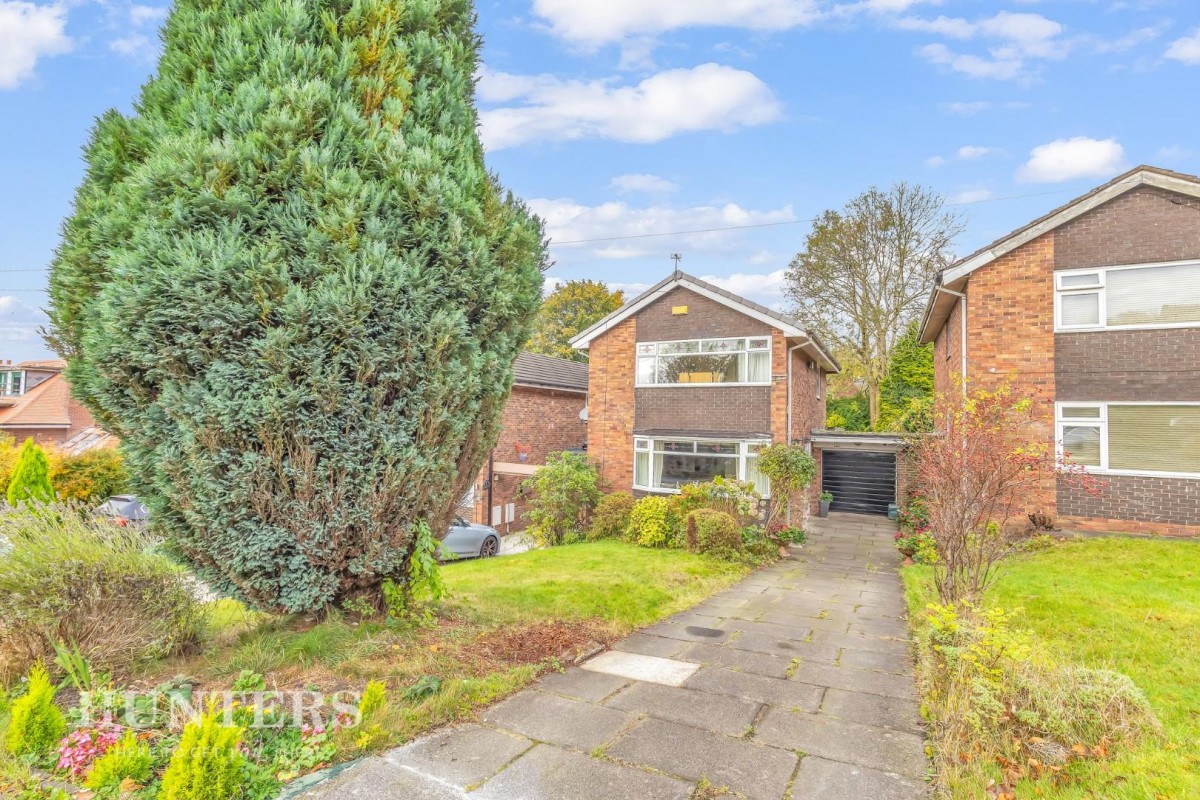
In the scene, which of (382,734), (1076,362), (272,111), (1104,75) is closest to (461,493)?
(382,734)

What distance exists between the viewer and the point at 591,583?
→ 8.09 m

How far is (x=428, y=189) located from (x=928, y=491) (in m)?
6.57

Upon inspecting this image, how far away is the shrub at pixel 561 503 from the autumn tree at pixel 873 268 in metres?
14.6

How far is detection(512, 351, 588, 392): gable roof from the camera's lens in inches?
722

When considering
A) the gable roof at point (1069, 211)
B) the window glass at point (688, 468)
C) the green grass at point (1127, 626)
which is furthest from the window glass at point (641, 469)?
the gable roof at point (1069, 211)

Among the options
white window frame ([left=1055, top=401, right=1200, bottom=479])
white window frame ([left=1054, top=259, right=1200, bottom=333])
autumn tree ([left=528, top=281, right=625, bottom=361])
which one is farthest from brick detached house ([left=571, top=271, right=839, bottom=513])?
autumn tree ([left=528, top=281, right=625, bottom=361])

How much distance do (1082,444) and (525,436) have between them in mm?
13774

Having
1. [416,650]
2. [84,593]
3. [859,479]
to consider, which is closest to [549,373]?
[859,479]

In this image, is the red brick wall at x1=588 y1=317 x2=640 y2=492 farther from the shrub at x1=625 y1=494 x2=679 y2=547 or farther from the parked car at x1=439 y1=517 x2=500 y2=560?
the parked car at x1=439 y1=517 x2=500 y2=560

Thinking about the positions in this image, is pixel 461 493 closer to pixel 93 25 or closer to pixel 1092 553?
pixel 93 25

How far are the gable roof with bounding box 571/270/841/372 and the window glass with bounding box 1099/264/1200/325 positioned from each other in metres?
5.57

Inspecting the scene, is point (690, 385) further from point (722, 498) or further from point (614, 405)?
point (722, 498)

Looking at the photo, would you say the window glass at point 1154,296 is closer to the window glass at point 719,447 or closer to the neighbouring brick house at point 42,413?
the window glass at point 719,447

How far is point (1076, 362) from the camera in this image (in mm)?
10656
